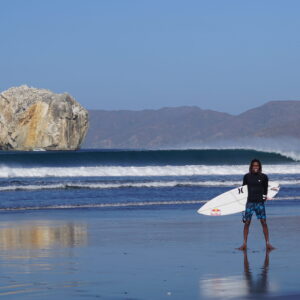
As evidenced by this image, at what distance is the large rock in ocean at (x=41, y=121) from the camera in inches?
6850

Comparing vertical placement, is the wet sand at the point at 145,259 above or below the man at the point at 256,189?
below

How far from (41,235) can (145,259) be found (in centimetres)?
423

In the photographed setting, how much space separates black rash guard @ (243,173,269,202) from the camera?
46.7 feet

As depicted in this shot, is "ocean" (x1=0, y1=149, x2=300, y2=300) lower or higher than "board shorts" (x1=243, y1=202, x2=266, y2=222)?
lower

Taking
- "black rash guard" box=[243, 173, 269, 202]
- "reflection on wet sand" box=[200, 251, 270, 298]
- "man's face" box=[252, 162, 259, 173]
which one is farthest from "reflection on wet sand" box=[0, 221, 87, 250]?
"reflection on wet sand" box=[200, 251, 270, 298]

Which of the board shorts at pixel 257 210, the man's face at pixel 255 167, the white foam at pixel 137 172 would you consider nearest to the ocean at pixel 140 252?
the board shorts at pixel 257 210

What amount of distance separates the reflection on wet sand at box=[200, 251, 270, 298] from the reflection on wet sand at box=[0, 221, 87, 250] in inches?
173

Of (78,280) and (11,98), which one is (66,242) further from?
(11,98)

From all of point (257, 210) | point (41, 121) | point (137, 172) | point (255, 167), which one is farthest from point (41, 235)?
point (41, 121)

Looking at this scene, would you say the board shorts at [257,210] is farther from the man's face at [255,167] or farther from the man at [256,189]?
the man's face at [255,167]

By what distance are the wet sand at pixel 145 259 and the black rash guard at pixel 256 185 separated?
0.79 metres

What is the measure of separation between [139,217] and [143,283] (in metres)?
10.1

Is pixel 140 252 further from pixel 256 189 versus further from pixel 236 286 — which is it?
pixel 236 286

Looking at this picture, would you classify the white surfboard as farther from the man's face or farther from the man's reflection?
the man's reflection
